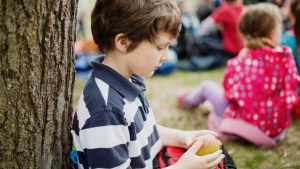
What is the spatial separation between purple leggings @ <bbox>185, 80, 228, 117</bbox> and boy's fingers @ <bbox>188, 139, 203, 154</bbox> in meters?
1.43

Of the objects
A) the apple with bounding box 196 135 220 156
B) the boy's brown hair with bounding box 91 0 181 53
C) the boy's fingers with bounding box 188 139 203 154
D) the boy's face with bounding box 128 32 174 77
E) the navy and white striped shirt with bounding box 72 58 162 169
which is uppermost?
the boy's brown hair with bounding box 91 0 181 53

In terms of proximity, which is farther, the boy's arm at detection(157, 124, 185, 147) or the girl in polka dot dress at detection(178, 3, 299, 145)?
the girl in polka dot dress at detection(178, 3, 299, 145)

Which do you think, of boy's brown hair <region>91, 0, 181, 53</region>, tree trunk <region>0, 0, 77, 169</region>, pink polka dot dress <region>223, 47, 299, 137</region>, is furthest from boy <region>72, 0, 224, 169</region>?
pink polka dot dress <region>223, 47, 299, 137</region>

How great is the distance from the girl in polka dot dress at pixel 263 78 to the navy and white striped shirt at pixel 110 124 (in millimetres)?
1354

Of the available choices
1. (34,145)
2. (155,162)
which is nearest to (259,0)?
(155,162)

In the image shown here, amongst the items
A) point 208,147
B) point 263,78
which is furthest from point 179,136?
point 263,78

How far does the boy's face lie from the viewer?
179cm

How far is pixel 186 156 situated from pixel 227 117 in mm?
1402

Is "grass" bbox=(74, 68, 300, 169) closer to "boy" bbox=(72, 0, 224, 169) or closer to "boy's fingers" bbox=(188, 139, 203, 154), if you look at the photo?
"boy's fingers" bbox=(188, 139, 203, 154)

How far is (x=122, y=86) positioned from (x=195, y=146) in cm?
46

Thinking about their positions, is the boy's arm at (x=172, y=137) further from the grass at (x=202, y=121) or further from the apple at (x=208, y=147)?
the grass at (x=202, y=121)

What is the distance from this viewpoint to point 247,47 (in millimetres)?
3201

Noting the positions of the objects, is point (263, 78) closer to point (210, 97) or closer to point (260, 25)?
point (260, 25)

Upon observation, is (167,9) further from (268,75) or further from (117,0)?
(268,75)
